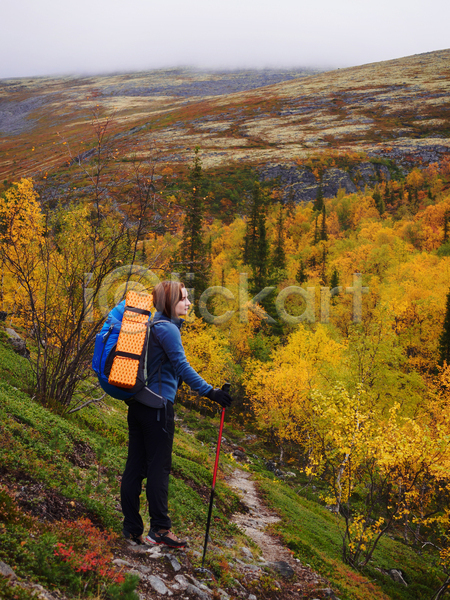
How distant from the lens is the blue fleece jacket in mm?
4262

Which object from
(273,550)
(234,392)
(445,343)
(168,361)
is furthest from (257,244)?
(168,361)

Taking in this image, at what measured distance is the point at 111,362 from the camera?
4090mm

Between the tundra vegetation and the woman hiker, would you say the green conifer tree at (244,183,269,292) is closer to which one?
the tundra vegetation

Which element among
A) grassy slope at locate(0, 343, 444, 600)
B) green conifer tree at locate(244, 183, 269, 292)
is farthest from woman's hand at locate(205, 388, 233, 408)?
Answer: green conifer tree at locate(244, 183, 269, 292)

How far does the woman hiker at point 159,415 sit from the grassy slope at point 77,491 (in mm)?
676

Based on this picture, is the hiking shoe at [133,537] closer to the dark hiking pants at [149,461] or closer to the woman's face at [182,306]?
the dark hiking pants at [149,461]

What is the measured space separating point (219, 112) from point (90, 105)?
695 feet

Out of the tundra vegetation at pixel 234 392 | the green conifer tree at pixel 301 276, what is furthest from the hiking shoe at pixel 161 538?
the green conifer tree at pixel 301 276

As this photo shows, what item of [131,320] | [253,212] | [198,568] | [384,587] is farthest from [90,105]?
[253,212]

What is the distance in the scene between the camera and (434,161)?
14212 centimetres

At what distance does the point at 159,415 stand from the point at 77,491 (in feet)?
6.33

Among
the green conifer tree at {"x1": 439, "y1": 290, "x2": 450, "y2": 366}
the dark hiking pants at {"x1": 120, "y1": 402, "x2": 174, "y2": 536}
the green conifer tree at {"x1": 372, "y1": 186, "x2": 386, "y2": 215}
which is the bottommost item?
the green conifer tree at {"x1": 439, "y1": 290, "x2": 450, "y2": 366}

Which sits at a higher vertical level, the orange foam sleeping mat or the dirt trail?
the orange foam sleeping mat

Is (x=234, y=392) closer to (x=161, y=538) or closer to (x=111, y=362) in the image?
(x=161, y=538)
